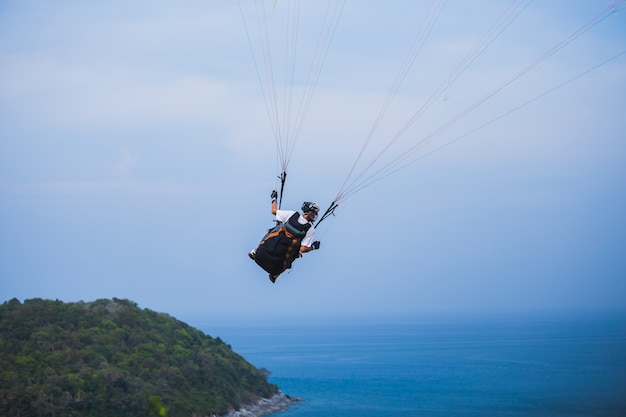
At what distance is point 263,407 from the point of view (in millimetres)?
73812

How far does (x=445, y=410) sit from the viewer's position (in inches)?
3794

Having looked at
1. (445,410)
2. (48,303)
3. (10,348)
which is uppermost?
(48,303)

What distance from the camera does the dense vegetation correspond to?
52.0 metres

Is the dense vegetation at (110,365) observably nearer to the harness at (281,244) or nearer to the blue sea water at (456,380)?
the blue sea water at (456,380)

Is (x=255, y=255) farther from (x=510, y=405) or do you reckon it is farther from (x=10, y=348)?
(x=510, y=405)

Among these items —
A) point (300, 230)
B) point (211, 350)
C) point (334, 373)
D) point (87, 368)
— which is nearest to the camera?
point (300, 230)

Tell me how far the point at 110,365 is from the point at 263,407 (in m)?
19.8

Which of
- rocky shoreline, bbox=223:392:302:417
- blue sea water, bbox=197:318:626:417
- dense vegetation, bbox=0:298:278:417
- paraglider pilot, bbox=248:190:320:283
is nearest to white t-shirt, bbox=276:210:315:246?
paraglider pilot, bbox=248:190:320:283

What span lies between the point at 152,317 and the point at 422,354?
4598 inches

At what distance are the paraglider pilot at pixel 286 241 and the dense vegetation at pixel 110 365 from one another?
38.1 m

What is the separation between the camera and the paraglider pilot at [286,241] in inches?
407

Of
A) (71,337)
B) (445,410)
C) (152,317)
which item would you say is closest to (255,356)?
(445,410)

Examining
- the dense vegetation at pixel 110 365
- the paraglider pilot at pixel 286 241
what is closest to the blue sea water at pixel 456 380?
the dense vegetation at pixel 110 365

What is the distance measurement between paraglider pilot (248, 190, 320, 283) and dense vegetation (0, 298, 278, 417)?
38087 mm
